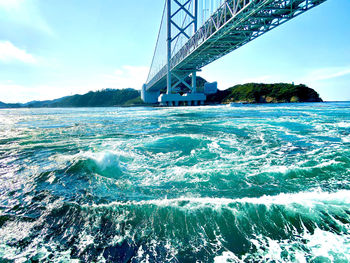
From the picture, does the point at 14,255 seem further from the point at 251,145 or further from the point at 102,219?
the point at 251,145

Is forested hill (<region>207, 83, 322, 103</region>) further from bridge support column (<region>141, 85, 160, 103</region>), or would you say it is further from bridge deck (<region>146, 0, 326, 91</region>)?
bridge deck (<region>146, 0, 326, 91</region>)

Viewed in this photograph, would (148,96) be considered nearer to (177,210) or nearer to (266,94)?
(266,94)

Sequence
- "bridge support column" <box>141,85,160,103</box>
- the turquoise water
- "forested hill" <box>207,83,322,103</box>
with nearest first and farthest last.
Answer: the turquoise water → "forested hill" <box>207,83,322,103</box> → "bridge support column" <box>141,85,160,103</box>

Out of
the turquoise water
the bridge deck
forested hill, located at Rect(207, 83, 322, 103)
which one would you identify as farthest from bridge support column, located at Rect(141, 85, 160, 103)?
the turquoise water

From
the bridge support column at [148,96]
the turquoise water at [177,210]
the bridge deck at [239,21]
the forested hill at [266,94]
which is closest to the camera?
the turquoise water at [177,210]

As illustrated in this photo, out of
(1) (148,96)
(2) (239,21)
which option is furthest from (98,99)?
(2) (239,21)

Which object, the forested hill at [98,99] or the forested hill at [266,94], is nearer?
the forested hill at [266,94]

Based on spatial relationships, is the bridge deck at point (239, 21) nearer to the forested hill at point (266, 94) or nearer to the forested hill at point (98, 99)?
the forested hill at point (266, 94)

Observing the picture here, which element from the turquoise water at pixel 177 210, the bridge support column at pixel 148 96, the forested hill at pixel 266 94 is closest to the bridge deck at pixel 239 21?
the turquoise water at pixel 177 210
